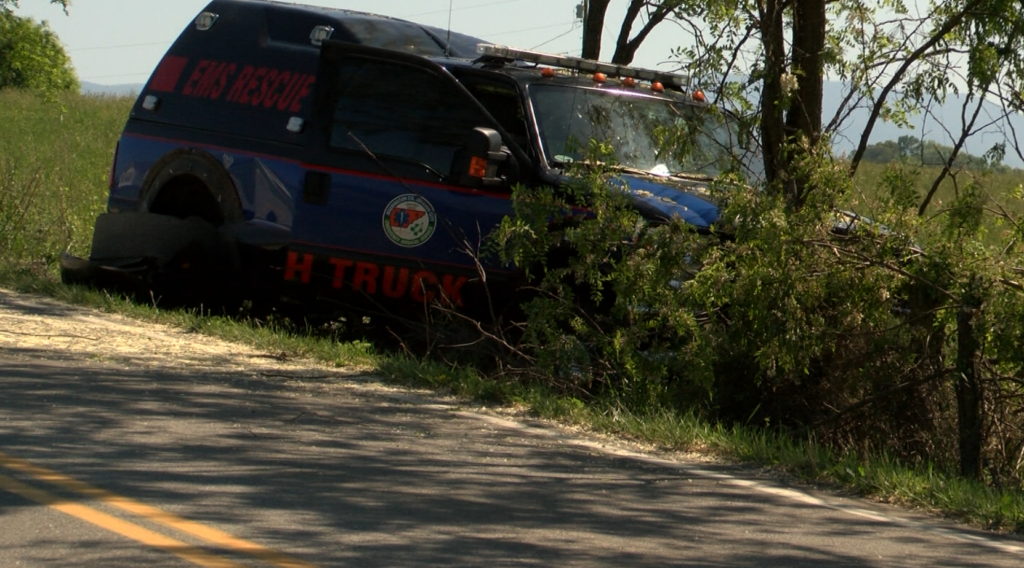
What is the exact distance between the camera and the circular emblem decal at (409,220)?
9594 millimetres

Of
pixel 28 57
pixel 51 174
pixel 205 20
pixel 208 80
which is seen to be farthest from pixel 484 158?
pixel 28 57

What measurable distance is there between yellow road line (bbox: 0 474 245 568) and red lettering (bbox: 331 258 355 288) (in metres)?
4.24

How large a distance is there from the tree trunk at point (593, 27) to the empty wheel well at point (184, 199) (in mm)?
6484

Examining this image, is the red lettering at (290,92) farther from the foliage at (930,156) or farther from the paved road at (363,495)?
the foliage at (930,156)

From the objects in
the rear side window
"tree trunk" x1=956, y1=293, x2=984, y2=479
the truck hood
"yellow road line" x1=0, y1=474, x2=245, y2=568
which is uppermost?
the rear side window

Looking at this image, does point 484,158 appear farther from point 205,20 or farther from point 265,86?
point 205,20

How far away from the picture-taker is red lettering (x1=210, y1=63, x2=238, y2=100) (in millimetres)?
11133

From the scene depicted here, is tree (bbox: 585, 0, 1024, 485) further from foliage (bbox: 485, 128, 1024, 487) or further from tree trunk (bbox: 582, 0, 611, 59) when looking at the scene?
tree trunk (bbox: 582, 0, 611, 59)

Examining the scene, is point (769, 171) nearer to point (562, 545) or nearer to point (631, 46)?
point (562, 545)

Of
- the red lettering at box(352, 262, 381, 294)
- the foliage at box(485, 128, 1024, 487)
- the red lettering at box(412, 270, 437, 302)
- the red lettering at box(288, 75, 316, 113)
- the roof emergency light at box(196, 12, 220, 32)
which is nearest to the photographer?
the foliage at box(485, 128, 1024, 487)

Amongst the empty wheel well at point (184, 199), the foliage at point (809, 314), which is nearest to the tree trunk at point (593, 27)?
the empty wheel well at point (184, 199)

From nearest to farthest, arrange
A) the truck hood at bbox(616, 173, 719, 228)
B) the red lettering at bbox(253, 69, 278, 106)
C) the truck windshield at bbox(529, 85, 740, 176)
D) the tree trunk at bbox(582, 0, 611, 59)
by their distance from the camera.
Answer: the truck hood at bbox(616, 173, 719, 228) → the truck windshield at bbox(529, 85, 740, 176) → the red lettering at bbox(253, 69, 278, 106) → the tree trunk at bbox(582, 0, 611, 59)

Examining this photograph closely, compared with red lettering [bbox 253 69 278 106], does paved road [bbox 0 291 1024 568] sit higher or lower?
lower

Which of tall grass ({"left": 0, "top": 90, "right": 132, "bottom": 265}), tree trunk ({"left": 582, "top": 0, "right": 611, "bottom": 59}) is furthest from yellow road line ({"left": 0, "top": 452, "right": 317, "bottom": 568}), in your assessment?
tree trunk ({"left": 582, "top": 0, "right": 611, "bottom": 59})
